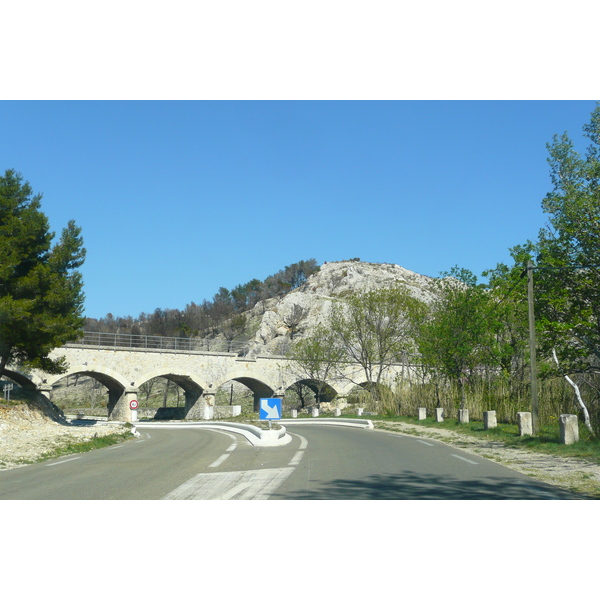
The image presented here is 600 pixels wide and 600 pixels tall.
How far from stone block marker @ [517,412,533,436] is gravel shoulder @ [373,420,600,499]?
38.3 inches

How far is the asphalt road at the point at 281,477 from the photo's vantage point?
26.5 feet

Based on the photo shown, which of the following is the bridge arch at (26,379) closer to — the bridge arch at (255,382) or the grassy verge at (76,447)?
the bridge arch at (255,382)

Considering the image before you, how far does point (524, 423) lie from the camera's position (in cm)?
1806

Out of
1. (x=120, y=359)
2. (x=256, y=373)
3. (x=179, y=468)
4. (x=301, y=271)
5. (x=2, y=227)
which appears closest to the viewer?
(x=179, y=468)

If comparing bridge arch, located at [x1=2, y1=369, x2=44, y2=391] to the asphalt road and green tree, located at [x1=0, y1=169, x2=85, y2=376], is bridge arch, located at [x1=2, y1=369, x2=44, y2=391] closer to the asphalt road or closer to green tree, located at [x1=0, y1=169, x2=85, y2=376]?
green tree, located at [x1=0, y1=169, x2=85, y2=376]

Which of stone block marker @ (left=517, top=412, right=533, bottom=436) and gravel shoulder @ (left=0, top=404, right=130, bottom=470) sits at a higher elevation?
stone block marker @ (left=517, top=412, right=533, bottom=436)

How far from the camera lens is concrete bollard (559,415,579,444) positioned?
1511 cm

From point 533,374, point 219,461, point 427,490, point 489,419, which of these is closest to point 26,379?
point 489,419

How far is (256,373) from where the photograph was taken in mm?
58750

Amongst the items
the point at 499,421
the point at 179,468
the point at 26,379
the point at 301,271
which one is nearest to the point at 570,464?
the point at 179,468

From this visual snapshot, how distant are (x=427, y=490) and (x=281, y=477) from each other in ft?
8.70

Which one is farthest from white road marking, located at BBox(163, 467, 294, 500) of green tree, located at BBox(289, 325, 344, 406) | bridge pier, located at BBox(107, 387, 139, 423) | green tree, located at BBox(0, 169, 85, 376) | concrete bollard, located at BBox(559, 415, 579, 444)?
bridge pier, located at BBox(107, 387, 139, 423)

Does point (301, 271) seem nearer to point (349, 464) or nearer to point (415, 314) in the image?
point (415, 314)

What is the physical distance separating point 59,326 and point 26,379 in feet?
64.0
